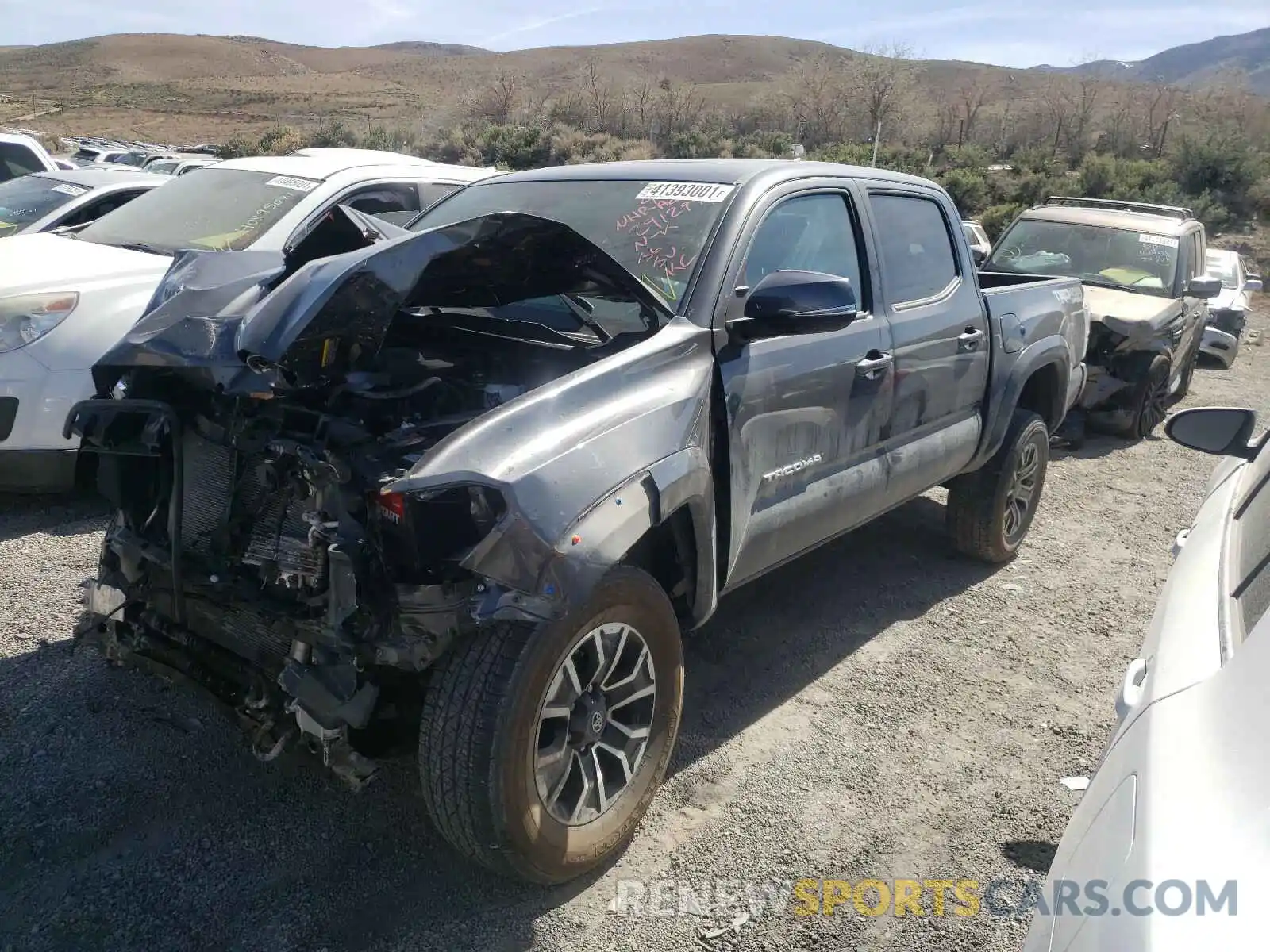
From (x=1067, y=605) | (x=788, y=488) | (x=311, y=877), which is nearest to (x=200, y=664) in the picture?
(x=311, y=877)

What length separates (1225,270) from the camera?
43.2 feet

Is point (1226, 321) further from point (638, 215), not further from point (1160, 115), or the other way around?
point (1160, 115)

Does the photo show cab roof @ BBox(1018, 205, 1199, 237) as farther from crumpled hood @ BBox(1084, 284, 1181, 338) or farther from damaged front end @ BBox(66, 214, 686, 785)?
damaged front end @ BBox(66, 214, 686, 785)

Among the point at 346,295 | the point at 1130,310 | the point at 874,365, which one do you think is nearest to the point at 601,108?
the point at 1130,310

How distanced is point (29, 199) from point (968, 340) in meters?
7.64

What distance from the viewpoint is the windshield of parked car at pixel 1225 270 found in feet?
42.7

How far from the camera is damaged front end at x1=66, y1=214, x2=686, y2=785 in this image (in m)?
2.47

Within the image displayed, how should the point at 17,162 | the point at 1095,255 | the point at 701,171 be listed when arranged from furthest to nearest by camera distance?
the point at 17,162 < the point at 1095,255 < the point at 701,171

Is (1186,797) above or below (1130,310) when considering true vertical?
above

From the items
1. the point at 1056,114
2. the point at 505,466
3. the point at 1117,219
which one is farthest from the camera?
the point at 1056,114

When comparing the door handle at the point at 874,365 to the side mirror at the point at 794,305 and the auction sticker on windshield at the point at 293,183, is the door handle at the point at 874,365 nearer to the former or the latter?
the side mirror at the point at 794,305

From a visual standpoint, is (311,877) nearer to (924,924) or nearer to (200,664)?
(200,664)

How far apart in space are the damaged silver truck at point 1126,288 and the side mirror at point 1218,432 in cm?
583

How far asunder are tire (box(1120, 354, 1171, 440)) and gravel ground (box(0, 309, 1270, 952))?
12.7ft
